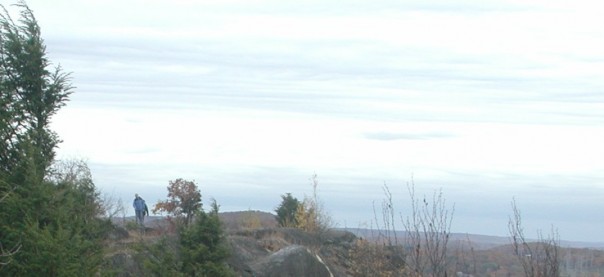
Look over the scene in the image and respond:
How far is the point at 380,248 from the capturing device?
3256 cm

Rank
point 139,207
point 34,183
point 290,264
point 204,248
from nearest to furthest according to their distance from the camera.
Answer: point 34,183, point 204,248, point 290,264, point 139,207

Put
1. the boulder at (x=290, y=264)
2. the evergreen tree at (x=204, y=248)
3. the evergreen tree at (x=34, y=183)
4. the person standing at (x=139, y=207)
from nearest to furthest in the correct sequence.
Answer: the evergreen tree at (x=34, y=183) → the evergreen tree at (x=204, y=248) → the boulder at (x=290, y=264) → the person standing at (x=139, y=207)

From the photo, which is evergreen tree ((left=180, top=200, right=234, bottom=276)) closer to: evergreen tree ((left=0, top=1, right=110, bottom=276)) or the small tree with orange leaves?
evergreen tree ((left=0, top=1, right=110, bottom=276))

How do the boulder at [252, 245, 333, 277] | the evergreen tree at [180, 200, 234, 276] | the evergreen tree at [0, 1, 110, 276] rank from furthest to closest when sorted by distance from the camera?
the boulder at [252, 245, 333, 277] → the evergreen tree at [180, 200, 234, 276] → the evergreen tree at [0, 1, 110, 276]

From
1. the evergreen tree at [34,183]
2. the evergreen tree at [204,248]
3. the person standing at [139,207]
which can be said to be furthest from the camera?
the person standing at [139,207]

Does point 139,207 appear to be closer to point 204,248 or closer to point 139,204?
point 139,204

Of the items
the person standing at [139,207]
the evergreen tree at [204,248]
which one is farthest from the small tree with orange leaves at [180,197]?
the evergreen tree at [204,248]

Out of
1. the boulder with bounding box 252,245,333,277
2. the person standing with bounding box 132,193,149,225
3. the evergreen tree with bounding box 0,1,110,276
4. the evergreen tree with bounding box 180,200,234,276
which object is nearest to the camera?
the evergreen tree with bounding box 0,1,110,276

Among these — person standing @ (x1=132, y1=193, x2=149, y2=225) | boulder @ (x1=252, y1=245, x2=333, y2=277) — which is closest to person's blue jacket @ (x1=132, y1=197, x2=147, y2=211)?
person standing @ (x1=132, y1=193, x2=149, y2=225)

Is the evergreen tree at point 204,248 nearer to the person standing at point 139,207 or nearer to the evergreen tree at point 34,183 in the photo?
the evergreen tree at point 34,183

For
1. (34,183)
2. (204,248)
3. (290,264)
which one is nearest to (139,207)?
(290,264)

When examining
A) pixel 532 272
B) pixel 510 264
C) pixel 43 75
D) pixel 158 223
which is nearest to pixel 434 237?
pixel 532 272

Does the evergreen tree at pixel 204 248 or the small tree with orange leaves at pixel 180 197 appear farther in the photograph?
the small tree with orange leaves at pixel 180 197

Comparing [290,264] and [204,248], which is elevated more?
[290,264]
